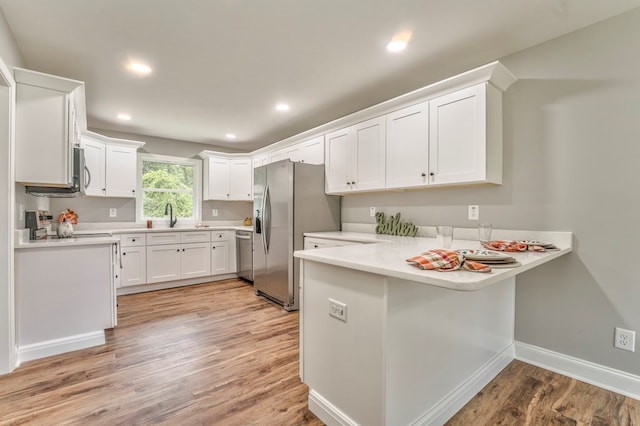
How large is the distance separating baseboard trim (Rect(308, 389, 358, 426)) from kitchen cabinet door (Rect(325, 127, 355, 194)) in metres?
2.23

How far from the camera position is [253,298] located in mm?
3799

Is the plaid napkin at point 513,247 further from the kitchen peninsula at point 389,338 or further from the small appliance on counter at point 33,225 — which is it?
the small appliance on counter at point 33,225

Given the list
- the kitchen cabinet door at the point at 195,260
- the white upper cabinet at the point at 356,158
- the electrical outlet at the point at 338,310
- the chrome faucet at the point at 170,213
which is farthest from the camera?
the chrome faucet at the point at 170,213

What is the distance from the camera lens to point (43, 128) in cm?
227

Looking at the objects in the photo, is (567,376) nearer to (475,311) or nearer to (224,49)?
(475,311)

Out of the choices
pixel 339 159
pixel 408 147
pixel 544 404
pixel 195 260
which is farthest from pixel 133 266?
pixel 544 404

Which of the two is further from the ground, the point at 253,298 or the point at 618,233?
the point at 618,233

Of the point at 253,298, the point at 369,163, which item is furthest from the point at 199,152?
the point at 369,163

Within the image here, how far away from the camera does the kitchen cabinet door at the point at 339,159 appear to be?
Answer: 11.0 feet

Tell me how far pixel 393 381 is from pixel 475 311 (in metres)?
0.85

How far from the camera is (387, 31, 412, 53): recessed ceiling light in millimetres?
2127

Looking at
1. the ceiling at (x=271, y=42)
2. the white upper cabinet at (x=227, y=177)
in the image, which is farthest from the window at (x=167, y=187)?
the ceiling at (x=271, y=42)

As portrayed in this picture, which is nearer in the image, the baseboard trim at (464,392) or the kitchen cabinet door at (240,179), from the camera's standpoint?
the baseboard trim at (464,392)

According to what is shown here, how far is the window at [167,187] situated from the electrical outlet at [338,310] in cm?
432
